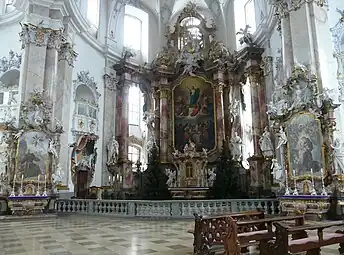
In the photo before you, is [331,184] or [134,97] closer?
[331,184]

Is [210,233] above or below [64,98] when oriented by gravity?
below

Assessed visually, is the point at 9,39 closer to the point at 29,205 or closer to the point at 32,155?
the point at 32,155

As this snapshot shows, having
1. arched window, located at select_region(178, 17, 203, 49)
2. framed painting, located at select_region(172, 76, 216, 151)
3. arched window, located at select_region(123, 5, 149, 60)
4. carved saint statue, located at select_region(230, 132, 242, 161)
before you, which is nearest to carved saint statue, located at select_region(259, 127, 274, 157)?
carved saint statue, located at select_region(230, 132, 242, 161)

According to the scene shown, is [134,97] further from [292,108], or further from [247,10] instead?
[292,108]

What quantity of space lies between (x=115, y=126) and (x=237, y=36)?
29.8 ft

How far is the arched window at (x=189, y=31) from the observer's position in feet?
67.4

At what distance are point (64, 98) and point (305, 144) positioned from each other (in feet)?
32.5

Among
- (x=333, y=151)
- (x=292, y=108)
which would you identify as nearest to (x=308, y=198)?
(x=333, y=151)

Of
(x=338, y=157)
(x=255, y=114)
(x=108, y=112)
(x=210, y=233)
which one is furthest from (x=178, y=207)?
(x=108, y=112)

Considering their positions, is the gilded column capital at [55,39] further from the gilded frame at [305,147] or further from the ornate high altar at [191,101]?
the gilded frame at [305,147]

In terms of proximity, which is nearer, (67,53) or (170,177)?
(67,53)

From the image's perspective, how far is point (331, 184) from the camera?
9523 mm

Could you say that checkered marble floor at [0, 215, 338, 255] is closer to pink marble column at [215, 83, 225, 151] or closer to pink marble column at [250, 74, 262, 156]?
pink marble column at [250, 74, 262, 156]

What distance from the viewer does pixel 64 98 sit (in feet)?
46.1
